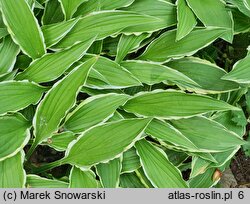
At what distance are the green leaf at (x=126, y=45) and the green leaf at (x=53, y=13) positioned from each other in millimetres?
268

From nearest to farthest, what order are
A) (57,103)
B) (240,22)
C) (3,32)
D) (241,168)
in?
(57,103), (3,32), (240,22), (241,168)

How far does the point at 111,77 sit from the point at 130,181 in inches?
17.2

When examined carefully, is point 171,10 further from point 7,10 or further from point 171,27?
point 7,10

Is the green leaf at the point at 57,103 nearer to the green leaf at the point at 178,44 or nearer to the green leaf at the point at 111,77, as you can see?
the green leaf at the point at 111,77

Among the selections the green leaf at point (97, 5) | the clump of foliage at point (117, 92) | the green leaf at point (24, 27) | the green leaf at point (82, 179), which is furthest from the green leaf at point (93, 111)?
the green leaf at point (97, 5)

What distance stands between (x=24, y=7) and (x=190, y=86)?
2.30 ft

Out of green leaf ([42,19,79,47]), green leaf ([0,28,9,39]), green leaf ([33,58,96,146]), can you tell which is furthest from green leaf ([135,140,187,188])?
green leaf ([0,28,9,39])

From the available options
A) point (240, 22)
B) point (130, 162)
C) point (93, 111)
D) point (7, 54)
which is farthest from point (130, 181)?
point (240, 22)

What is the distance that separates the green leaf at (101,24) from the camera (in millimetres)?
1686

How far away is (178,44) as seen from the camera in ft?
5.92

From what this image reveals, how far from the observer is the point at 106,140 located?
5.22ft

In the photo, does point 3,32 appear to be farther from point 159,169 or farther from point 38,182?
point 159,169
